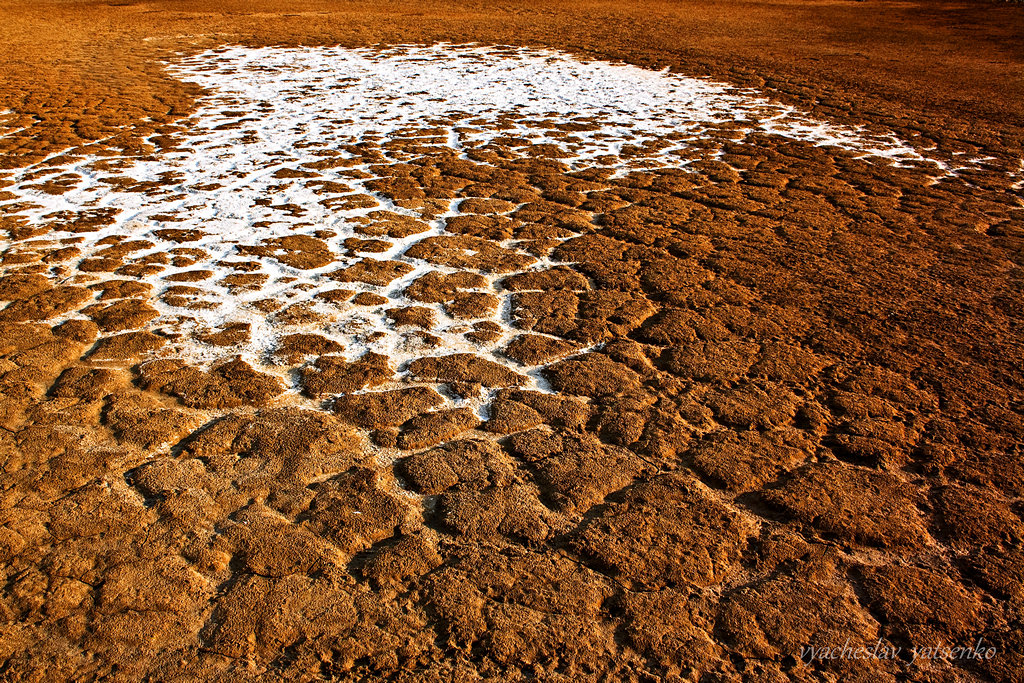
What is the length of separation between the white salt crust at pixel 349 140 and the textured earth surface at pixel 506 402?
0.04 metres

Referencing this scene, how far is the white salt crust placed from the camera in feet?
11.2

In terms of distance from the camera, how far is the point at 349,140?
6238mm

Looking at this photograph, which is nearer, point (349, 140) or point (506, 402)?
point (506, 402)

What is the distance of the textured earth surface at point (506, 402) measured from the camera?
73.7 inches

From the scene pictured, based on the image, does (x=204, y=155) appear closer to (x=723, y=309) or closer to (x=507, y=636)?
(x=723, y=309)

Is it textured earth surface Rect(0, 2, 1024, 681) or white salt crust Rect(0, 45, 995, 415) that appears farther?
white salt crust Rect(0, 45, 995, 415)

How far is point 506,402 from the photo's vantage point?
110 inches

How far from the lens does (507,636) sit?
6.04 ft

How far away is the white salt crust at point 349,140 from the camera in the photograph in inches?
134

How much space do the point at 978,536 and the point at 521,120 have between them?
5561 millimetres

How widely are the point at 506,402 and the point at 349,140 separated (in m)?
4.13

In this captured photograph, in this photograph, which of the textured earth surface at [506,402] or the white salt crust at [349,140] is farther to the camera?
the white salt crust at [349,140]

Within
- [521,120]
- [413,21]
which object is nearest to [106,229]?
[521,120]

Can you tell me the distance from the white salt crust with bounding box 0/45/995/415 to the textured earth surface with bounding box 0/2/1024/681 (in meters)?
0.04
